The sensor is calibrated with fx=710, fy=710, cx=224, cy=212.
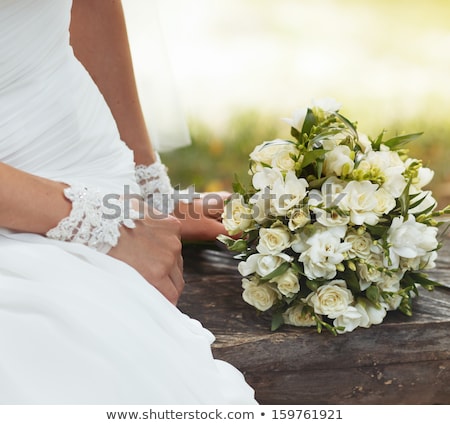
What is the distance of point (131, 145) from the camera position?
62.8 inches

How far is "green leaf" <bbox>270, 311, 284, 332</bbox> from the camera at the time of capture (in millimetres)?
1310

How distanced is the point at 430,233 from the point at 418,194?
3.0 inches

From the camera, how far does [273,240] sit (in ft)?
4.21

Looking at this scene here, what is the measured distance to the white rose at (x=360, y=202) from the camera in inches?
49.5

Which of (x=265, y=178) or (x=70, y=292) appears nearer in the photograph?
(x=70, y=292)

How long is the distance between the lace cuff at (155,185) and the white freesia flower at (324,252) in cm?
48

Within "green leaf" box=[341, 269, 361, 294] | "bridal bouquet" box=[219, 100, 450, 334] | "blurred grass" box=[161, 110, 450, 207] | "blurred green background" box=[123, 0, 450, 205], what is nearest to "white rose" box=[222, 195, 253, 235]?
"bridal bouquet" box=[219, 100, 450, 334]

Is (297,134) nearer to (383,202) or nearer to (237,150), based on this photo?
(383,202)


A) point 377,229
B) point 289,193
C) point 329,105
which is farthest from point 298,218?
point 329,105

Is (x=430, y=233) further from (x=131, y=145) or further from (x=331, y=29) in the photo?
(x=331, y=29)

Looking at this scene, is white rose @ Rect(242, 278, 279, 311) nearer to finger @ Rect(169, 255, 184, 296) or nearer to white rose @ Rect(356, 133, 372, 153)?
finger @ Rect(169, 255, 184, 296)

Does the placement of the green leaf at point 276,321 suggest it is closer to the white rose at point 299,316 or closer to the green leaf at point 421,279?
the white rose at point 299,316

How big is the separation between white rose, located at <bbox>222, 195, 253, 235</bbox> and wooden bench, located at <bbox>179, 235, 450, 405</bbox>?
17 centimetres

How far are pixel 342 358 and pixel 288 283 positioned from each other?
177 millimetres
